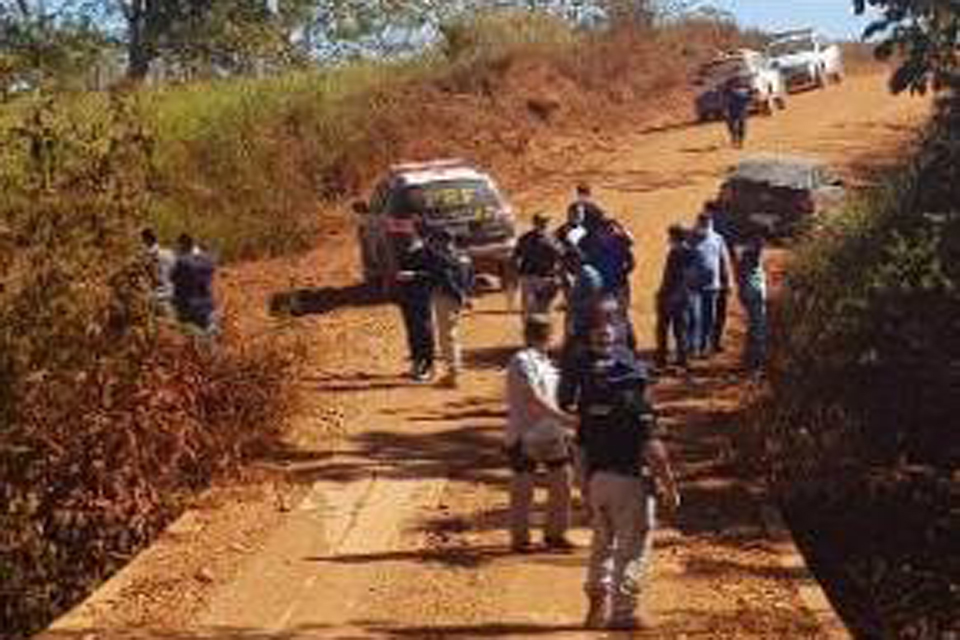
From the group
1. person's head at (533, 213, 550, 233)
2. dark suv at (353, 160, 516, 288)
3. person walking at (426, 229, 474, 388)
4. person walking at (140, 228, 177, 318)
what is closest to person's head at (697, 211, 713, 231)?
person's head at (533, 213, 550, 233)

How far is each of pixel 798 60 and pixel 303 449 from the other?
120 ft

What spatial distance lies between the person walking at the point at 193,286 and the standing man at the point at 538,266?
344 cm

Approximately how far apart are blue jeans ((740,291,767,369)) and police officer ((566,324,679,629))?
346 inches

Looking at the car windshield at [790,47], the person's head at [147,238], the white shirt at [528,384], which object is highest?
the car windshield at [790,47]

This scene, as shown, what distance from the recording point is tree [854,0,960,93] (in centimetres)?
1689

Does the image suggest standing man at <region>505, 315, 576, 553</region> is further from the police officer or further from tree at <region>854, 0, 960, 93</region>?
tree at <region>854, 0, 960, 93</region>

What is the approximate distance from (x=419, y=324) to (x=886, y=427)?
18.8ft

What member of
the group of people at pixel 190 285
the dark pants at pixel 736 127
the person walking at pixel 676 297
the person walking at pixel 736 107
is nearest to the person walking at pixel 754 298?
the person walking at pixel 676 297

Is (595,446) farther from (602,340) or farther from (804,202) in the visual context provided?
(804,202)

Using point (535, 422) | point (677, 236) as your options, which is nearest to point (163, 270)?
point (677, 236)

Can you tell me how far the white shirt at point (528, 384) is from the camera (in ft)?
44.4

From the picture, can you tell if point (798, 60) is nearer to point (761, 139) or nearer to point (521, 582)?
point (761, 139)

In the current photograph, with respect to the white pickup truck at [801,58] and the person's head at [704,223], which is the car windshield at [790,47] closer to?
the white pickup truck at [801,58]

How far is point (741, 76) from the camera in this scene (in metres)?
43.8
